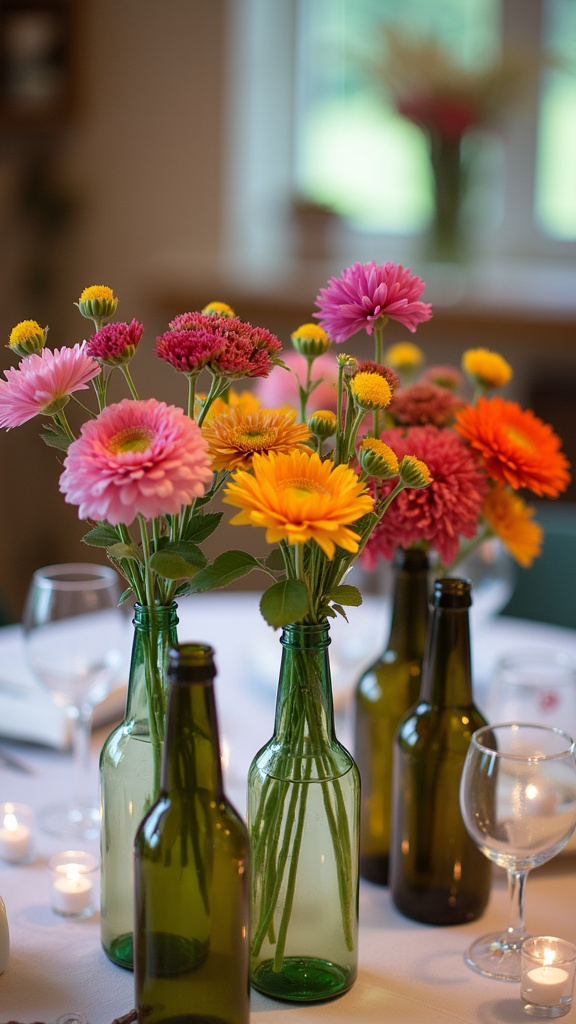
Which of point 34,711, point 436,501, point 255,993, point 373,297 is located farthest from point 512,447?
point 34,711

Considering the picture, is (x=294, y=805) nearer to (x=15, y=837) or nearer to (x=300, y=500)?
(x=300, y=500)

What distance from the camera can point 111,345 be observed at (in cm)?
58

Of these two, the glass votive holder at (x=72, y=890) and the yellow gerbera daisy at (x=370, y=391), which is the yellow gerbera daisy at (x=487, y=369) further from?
the glass votive holder at (x=72, y=890)

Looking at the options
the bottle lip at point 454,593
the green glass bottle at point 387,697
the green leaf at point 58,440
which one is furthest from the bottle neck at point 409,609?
the green leaf at point 58,440

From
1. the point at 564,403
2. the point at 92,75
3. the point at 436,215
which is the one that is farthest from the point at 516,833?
the point at 92,75

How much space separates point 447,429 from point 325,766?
28cm

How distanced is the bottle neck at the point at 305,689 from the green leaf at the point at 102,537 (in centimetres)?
11

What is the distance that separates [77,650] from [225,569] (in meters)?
0.37

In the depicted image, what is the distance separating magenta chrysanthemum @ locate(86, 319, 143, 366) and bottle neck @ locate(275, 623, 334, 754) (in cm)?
17

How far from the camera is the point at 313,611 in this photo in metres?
A: 0.62

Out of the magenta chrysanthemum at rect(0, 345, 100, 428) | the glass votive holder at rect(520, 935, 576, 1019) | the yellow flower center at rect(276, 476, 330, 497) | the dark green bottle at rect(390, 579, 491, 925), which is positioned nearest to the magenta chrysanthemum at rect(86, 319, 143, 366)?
the magenta chrysanthemum at rect(0, 345, 100, 428)

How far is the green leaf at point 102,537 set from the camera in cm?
60

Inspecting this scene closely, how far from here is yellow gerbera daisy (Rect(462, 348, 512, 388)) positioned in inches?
33.7

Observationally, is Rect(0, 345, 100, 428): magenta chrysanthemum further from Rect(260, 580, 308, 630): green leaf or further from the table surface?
the table surface
